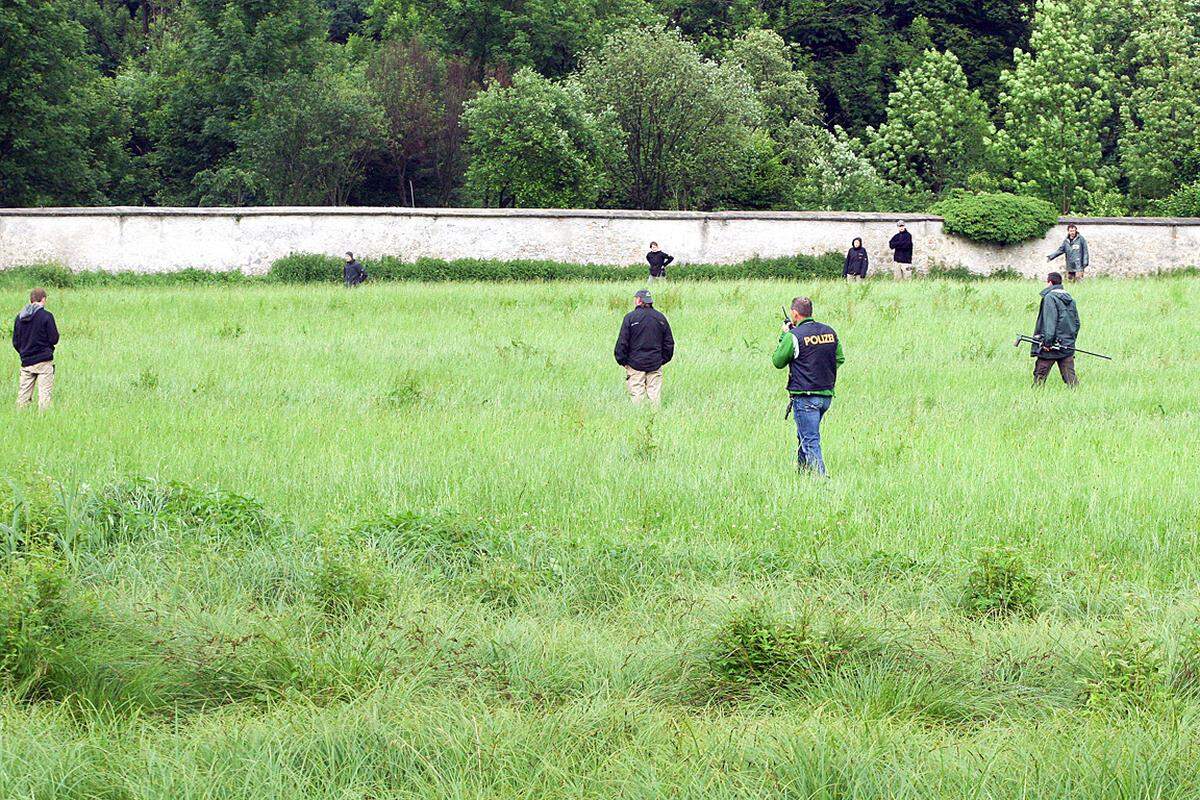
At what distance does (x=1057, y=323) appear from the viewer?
16.8 m

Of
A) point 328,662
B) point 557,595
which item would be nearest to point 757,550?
point 557,595

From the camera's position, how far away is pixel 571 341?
21.5 m

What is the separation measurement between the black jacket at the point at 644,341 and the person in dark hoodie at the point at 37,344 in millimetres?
6741

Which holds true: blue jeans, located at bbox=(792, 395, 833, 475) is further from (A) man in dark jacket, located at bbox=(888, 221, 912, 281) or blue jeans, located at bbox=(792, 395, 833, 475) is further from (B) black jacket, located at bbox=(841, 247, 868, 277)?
(A) man in dark jacket, located at bbox=(888, 221, 912, 281)

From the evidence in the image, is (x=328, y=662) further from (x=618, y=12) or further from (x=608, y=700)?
(x=618, y=12)

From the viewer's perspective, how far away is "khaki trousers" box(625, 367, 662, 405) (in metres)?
16.0

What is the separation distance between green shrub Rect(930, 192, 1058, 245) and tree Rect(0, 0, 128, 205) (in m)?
28.9

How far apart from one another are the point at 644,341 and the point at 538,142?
965 inches

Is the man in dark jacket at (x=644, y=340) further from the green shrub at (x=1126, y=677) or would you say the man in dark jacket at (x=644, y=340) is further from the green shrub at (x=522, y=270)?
the green shrub at (x=522, y=270)

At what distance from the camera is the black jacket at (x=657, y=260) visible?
31.1m

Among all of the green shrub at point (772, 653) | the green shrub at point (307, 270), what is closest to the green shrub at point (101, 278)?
the green shrub at point (307, 270)

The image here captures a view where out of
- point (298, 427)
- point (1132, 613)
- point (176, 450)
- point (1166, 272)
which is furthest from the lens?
point (1166, 272)

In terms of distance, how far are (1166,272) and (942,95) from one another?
46.7ft

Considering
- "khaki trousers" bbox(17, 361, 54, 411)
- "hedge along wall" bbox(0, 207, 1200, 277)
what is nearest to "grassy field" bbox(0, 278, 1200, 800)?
"khaki trousers" bbox(17, 361, 54, 411)
